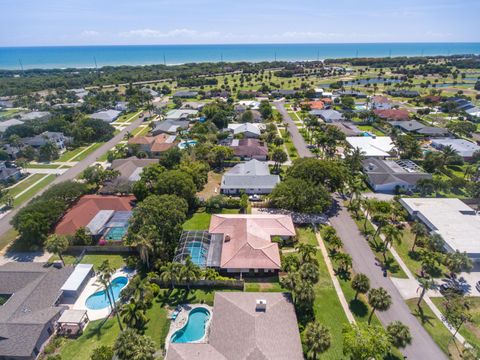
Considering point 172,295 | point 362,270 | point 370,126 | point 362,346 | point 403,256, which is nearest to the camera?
point 362,346

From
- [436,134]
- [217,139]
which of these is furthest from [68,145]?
[436,134]

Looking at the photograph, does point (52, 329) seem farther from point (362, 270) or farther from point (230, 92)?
point (230, 92)

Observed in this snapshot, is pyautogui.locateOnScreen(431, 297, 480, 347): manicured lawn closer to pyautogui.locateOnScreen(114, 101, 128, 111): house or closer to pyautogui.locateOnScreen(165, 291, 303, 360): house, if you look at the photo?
pyautogui.locateOnScreen(165, 291, 303, 360): house

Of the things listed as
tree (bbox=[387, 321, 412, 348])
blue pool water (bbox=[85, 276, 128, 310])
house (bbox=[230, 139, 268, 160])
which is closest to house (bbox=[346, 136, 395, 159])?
house (bbox=[230, 139, 268, 160])

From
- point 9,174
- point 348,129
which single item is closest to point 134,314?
point 9,174

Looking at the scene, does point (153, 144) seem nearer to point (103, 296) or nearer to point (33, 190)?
point (33, 190)
